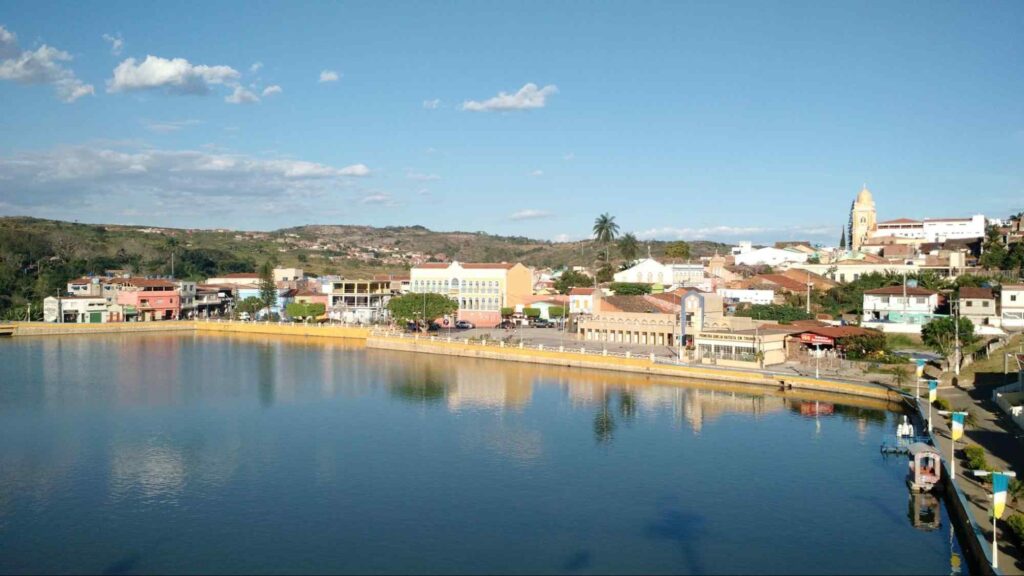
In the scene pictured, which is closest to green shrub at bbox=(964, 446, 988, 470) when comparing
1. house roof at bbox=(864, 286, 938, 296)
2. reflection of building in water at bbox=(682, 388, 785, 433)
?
reflection of building in water at bbox=(682, 388, 785, 433)

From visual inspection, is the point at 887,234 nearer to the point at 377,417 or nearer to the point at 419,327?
the point at 419,327

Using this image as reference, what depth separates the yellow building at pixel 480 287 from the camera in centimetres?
5988

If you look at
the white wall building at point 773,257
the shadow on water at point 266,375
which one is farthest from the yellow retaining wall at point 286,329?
the white wall building at point 773,257

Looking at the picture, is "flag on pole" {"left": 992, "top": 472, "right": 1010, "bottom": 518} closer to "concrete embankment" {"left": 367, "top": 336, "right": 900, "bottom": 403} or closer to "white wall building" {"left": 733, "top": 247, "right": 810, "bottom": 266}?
"concrete embankment" {"left": 367, "top": 336, "right": 900, "bottom": 403}

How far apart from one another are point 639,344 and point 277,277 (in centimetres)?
4671

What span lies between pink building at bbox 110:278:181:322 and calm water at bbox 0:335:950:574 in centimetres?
2964

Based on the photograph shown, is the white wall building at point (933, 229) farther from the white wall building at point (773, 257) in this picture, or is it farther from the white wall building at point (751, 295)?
the white wall building at point (751, 295)

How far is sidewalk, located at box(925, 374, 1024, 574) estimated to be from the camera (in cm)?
1491

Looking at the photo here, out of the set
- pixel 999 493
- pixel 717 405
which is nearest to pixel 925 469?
pixel 999 493

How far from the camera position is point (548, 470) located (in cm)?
2245

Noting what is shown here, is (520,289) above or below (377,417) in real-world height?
above

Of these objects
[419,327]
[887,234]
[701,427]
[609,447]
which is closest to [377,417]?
[609,447]

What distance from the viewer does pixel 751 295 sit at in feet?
182

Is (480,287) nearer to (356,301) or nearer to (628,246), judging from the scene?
(356,301)
